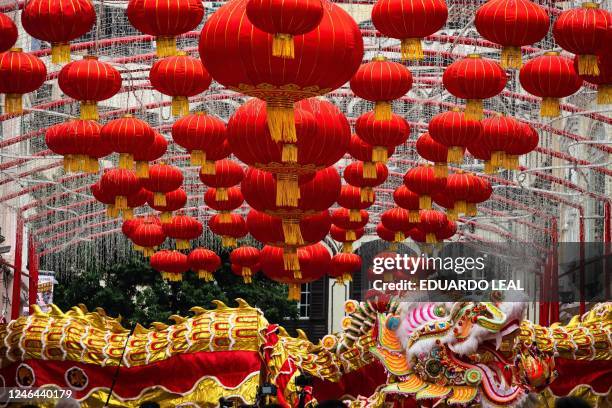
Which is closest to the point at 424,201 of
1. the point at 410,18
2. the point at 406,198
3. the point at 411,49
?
the point at 406,198

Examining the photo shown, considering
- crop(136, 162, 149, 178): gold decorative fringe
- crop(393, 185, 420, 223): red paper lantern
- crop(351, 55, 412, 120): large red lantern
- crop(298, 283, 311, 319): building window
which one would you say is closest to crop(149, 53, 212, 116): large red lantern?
crop(351, 55, 412, 120): large red lantern

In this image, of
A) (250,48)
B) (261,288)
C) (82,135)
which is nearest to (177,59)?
(82,135)

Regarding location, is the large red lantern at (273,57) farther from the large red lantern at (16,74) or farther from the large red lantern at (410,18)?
the large red lantern at (16,74)

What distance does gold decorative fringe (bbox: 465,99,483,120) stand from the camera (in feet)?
46.6

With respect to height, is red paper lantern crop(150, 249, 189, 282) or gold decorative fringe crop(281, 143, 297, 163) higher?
gold decorative fringe crop(281, 143, 297, 163)

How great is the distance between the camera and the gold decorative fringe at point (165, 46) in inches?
508

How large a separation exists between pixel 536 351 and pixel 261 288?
2064 centimetres

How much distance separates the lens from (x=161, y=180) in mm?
19375

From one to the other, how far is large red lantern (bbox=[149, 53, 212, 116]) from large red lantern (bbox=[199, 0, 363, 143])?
3.63 metres

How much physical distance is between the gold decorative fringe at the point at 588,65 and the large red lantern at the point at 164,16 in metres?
3.47

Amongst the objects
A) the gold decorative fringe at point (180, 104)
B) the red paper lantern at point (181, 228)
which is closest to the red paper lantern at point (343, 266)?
the red paper lantern at point (181, 228)

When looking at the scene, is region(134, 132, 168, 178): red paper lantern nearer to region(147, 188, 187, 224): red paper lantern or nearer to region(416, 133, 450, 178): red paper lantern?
region(416, 133, 450, 178): red paper lantern

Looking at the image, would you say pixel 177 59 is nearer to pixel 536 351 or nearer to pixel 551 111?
pixel 551 111

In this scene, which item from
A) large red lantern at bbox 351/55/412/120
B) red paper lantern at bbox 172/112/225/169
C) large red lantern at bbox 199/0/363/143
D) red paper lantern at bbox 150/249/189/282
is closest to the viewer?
large red lantern at bbox 199/0/363/143
